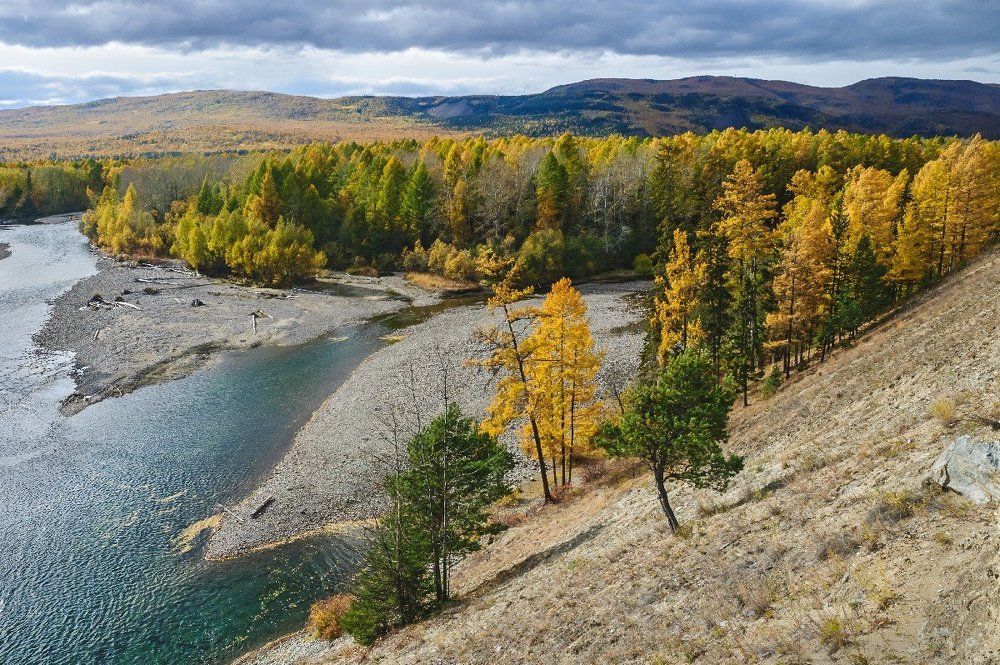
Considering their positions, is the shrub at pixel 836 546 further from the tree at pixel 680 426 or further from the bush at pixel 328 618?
the bush at pixel 328 618

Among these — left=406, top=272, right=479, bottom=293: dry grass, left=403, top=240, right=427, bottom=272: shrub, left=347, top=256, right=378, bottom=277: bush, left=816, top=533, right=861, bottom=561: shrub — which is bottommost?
left=406, top=272, right=479, bottom=293: dry grass

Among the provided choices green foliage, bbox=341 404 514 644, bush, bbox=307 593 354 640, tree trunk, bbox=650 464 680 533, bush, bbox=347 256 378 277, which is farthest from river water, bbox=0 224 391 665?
bush, bbox=347 256 378 277

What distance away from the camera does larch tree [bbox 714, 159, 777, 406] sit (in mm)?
40000

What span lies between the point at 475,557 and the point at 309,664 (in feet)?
29.6

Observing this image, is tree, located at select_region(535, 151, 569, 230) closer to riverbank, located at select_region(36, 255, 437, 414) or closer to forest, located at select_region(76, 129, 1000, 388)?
forest, located at select_region(76, 129, 1000, 388)

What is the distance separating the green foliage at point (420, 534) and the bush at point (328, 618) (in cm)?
111

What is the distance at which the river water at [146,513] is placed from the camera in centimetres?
2647

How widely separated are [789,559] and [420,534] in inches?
510

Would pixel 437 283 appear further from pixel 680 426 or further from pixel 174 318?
pixel 680 426

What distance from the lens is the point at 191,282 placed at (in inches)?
3497

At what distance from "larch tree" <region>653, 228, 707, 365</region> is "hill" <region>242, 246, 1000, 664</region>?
33.5 feet

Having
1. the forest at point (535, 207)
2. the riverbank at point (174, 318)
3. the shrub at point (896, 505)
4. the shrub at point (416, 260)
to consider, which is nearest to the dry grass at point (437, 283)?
the forest at point (535, 207)

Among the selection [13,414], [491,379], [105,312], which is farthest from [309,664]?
[105,312]

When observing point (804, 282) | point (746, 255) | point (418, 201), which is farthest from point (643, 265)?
point (804, 282)
